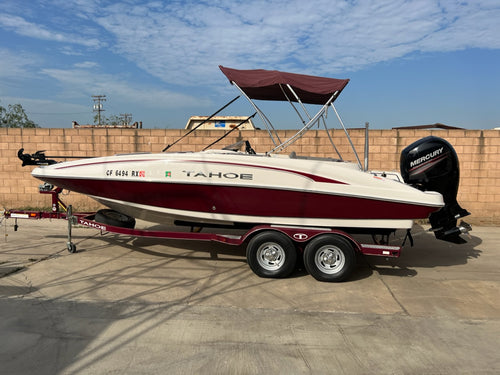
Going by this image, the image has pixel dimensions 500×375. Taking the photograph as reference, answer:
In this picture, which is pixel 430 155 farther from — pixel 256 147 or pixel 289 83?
pixel 256 147

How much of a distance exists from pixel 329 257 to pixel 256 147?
15.0 feet

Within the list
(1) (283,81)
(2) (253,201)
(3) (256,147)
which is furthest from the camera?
(3) (256,147)

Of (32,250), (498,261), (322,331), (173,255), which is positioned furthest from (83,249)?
(498,261)

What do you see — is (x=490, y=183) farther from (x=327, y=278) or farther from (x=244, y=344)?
(x=244, y=344)

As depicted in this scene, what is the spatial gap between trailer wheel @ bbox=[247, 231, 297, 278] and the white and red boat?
0.28 metres

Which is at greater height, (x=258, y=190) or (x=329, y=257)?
(x=258, y=190)

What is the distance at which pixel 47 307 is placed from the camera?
3807mm

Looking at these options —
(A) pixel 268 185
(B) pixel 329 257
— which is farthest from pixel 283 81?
(B) pixel 329 257

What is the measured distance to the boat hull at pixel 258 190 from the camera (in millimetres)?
4758

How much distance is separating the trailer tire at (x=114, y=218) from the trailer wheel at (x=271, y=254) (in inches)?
89.7

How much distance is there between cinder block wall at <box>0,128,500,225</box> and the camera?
8539 millimetres

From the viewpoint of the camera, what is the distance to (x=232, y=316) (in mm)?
3752

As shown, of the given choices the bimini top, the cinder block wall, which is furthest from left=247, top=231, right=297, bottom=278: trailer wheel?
the cinder block wall

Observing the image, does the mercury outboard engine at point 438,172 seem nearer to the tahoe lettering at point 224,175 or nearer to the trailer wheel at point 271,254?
the trailer wheel at point 271,254
